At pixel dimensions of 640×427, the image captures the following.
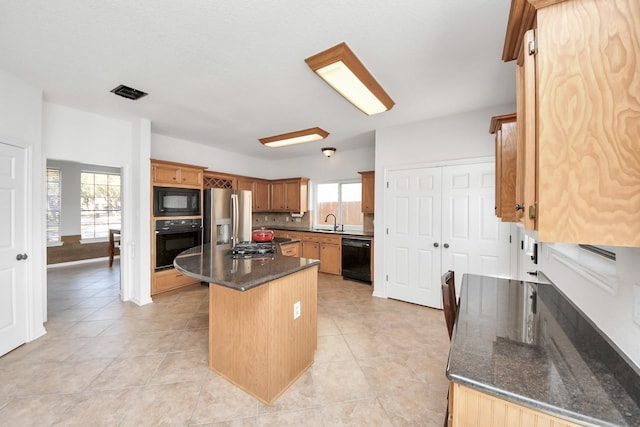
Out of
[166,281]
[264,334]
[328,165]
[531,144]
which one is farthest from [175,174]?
[531,144]

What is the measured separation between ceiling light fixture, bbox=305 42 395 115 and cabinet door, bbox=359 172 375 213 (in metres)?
2.00

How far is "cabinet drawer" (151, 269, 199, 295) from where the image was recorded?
374 cm

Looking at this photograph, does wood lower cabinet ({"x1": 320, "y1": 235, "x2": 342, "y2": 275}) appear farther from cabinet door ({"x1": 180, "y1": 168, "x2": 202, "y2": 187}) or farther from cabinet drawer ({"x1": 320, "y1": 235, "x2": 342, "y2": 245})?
cabinet door ({"x1": 180, "y1": 168, "x2": 202, "y2": 187})

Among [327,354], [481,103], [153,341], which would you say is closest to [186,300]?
[153,341]

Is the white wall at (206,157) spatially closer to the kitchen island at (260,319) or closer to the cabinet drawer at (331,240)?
the cabinet drawer at (331,240)

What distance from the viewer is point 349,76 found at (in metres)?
2.18

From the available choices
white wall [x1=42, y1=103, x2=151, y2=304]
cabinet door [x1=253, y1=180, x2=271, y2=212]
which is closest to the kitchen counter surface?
white wall [x1=42, y1=103, x2=151, y2=304]

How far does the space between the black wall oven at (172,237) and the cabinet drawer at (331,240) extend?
2290 millimetres

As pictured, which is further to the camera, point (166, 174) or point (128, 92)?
point (166, 174)

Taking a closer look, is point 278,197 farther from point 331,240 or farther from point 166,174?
point 166,174

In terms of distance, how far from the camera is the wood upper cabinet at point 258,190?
17.6 feet

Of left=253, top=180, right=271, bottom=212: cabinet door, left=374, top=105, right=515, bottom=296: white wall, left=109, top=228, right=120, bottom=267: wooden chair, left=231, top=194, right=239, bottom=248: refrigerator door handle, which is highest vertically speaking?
left=374, top=105, right=515, bottom=296: white wall

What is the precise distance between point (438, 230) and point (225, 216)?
3499 millimetres

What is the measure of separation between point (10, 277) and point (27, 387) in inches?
45.5
